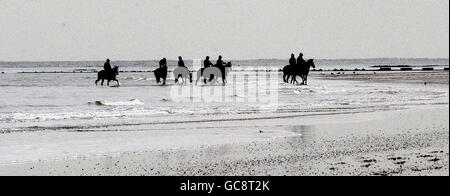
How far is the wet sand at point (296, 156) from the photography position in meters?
8.24

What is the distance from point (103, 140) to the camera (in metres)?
11.7

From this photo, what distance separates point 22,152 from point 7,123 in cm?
565

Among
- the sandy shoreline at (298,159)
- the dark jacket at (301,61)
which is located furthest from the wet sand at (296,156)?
the dark jacket at (301,61)

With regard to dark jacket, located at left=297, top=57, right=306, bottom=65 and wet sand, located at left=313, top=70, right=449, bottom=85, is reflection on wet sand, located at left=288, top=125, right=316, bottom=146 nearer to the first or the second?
dark jacket, located at left=297, top=57, right=306, bottom=65

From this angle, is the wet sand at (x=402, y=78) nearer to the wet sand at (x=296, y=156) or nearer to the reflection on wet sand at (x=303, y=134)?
the reflection on wet sand at (x=303, y=134)

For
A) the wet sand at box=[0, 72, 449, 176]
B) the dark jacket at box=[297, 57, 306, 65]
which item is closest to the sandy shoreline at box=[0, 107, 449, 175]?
the wet sand at box=[0, 72, 449, 176]

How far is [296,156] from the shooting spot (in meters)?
9.44

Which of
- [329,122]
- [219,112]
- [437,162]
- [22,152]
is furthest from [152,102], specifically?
[437,162]

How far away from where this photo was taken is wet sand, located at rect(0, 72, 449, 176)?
824 centimetres

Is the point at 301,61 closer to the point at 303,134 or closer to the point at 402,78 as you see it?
the point at 402,78

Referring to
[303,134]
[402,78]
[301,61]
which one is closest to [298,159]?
[303,134]
